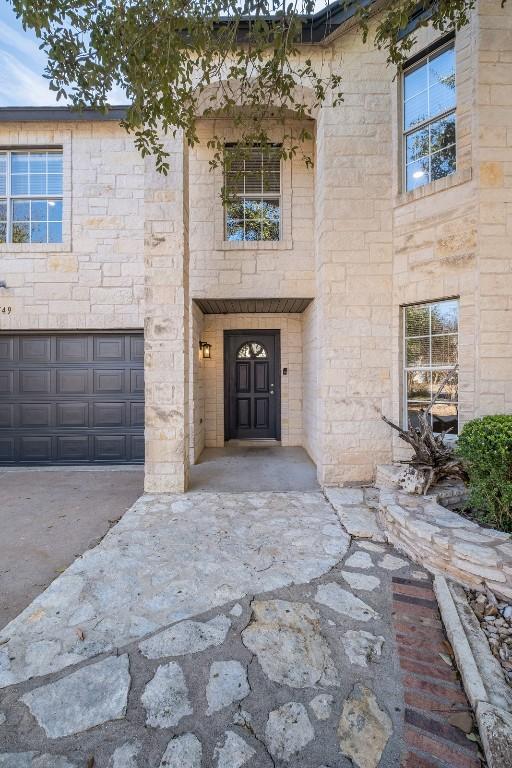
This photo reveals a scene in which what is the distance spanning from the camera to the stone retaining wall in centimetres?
217

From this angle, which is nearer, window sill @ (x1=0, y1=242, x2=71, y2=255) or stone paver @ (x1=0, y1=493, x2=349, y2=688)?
stone paver @ (x1=0, y1=493, x2=349, y2=688)

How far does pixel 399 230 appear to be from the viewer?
4.20 metres

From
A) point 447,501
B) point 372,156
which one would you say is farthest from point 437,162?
point 447,501

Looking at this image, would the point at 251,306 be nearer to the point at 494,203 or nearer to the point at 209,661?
the point at 494,203

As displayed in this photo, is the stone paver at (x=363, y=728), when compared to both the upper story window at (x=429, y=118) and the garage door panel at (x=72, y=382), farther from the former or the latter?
the garage door panel at (x=72, y=382)

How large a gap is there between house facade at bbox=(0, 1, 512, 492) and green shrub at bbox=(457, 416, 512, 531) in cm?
93

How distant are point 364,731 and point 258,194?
580 cm

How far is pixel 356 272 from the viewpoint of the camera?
426cm

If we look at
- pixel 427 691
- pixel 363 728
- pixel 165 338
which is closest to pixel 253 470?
pixel 165 338

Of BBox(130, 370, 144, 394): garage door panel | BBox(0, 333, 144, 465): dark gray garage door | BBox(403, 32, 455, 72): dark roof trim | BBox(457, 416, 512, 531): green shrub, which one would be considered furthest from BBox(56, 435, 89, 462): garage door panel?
BBox(403, 32, 455, 72): dark roof trim

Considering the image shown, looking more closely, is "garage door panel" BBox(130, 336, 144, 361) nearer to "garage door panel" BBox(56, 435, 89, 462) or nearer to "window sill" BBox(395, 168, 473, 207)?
"garage door panel" BBox(56, 435, 89, 462)

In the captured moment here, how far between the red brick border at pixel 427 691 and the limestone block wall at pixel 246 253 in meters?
4.09

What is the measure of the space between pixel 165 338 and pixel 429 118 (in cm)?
398

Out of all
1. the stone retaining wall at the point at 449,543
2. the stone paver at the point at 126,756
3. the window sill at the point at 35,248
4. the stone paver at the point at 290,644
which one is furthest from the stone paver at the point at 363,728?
the window sill at the point at 35,248
